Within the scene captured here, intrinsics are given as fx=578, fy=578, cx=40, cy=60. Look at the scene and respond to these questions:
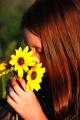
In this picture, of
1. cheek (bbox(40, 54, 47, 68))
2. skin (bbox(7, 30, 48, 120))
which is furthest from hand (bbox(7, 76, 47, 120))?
cheek (bbox(40, 54, 47, 68))

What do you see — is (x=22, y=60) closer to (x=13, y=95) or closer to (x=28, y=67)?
(x=28, y=67)

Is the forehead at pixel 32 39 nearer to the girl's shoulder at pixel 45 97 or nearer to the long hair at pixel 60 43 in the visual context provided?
the long hair at pixel 60 43

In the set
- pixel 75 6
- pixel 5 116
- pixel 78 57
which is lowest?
pixel 5 116

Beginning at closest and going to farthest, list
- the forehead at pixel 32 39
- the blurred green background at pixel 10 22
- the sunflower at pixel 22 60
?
the sunflower at pixel 22 60
the forehead at pixel 32 39
the blurred green background at pixel 10 22

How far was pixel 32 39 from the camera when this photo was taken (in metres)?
1.82

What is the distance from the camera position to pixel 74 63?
1879 millimetres

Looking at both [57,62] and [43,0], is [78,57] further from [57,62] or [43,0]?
[43,0]

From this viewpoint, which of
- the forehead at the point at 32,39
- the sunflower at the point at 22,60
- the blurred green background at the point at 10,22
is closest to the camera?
the sunflower at the point at 22,60

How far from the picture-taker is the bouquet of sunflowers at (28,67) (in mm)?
1722

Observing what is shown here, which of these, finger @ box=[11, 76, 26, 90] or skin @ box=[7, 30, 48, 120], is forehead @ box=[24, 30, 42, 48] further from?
finger @ box=[11, 76, 26, 90]

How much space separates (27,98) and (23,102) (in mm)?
24

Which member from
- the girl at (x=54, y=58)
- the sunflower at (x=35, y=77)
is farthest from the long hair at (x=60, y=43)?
the sunflower at (x=35, y=77)

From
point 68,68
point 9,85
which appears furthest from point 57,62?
point 9,85

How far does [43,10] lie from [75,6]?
0.36 ft
